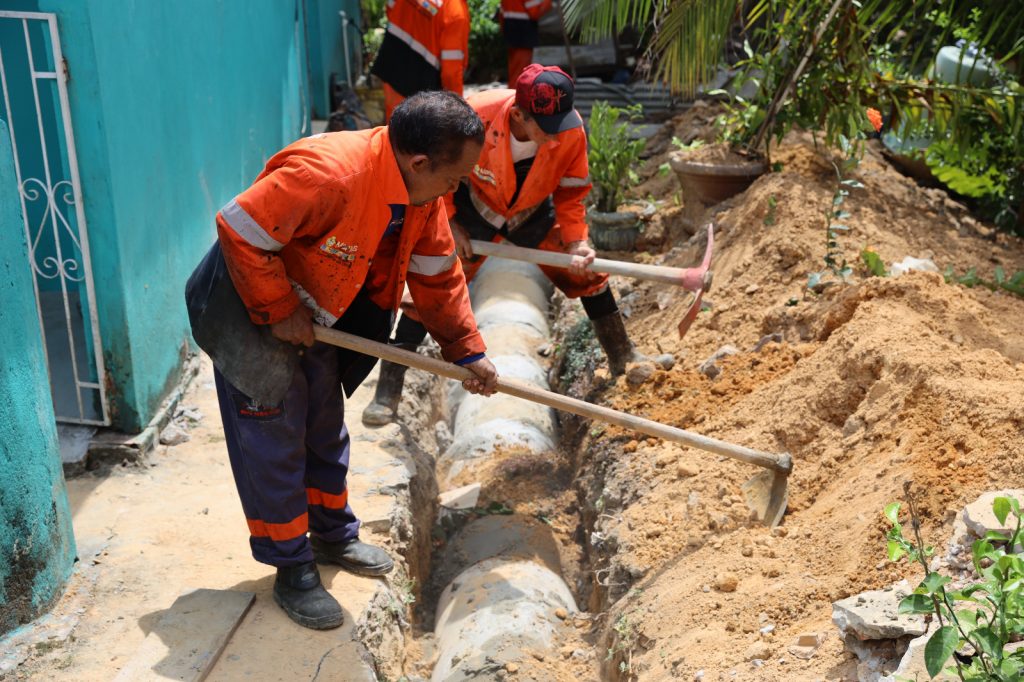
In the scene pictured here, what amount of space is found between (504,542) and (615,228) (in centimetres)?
322

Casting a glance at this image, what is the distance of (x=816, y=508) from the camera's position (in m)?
3.52

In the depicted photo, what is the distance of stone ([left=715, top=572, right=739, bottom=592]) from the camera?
328 cm

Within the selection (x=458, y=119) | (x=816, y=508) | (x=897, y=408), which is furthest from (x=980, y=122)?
(x=458, y=119)

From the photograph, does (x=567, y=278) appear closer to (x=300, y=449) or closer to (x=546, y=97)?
(x=546, y=97)

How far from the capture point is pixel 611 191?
7117mm

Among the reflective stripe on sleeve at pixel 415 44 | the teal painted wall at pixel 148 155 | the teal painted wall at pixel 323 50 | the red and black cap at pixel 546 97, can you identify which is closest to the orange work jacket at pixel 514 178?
the red and black cap at pixel 546 97

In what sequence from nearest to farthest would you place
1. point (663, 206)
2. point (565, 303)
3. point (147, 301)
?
point (147, 301), point (565, 303), point (663, 206)

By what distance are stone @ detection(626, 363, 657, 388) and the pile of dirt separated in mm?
31

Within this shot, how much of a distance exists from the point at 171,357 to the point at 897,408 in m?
3.42

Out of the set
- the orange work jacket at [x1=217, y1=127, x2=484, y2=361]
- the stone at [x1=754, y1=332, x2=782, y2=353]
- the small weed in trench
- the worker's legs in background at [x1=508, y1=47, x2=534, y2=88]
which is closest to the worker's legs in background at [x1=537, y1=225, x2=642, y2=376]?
the stone at [x1=754, y1=332, x2=782, y2=353]

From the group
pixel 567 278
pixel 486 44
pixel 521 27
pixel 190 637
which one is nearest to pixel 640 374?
pixel 567 278

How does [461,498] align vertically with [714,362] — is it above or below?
below

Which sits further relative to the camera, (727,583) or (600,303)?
(600,303)

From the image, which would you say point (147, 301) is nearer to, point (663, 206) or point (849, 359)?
point (849, 359)
